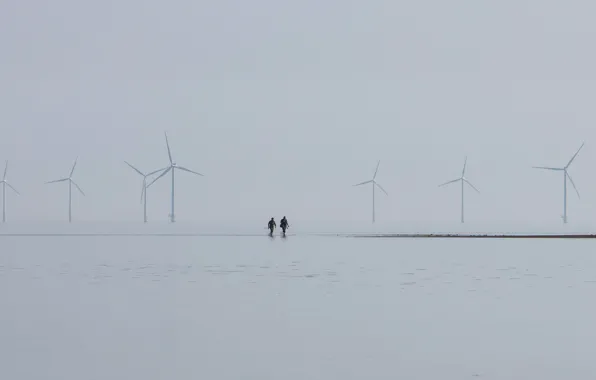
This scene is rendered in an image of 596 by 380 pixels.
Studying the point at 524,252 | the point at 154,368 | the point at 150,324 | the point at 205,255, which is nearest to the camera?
the point at 154,368

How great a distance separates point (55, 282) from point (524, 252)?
36500mm

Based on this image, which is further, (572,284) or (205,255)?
(205,255)

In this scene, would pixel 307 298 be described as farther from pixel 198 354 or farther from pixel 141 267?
pixel 141 267

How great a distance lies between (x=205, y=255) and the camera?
6072 cm

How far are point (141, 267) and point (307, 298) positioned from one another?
17528 mm

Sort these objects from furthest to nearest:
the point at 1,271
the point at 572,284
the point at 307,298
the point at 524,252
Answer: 1. the point at 524,252
2. the point at 1,271
3. the point at 572,284
4. the point at 307,298

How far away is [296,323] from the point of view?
24641mm

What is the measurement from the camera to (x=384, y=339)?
21922mm

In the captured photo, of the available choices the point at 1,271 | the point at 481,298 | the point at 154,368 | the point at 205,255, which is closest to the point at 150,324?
the point at 154,368

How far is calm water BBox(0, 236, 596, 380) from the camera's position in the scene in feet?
59.5

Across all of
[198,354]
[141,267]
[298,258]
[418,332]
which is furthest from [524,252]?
[198,354]

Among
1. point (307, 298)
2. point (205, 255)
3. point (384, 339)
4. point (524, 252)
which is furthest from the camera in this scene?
point (524, 252)

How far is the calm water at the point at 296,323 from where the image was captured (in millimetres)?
18141

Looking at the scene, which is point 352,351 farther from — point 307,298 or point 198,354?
point 307,298
